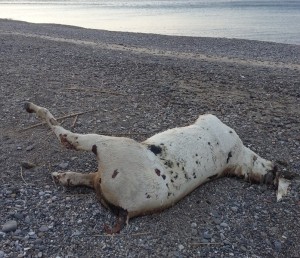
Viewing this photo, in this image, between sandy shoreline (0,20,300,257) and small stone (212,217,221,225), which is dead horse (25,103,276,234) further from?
small stone (212,217,221,225)

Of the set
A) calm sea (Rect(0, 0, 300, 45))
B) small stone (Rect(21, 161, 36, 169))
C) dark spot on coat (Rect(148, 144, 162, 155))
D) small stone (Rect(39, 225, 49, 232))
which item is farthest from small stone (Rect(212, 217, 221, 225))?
calm sea (Rect(0, 0, 300, 45))

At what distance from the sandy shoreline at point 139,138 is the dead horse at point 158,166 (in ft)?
0.53

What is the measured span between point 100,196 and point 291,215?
2.10 meters

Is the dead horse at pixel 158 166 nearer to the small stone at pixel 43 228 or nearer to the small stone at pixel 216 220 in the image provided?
the small stone at pixel 216 220

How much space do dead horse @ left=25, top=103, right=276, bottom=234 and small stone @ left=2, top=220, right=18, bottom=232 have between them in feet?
2.54

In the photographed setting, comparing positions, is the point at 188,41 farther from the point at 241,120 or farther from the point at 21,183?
the point at 21,183

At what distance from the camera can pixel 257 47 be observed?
58.3 feet

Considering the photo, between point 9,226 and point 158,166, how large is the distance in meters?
1.54

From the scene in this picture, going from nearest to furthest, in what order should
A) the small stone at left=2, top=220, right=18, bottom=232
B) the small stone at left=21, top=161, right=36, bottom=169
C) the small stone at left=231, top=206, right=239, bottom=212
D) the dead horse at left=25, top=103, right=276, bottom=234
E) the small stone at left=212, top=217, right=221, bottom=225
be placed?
the small stone at left=2, top=220, right=18, bottom=232, the dead horse at left=25, top=103, right=276, bottom=234, the small stone at left=212, top=217, right=221, bottom=225, the small stone at left=231, top=206, right=239, bottom=212, the small stone at left=21, top=161, right=36, bottom=169

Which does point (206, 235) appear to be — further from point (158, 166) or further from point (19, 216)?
point (19, 216)

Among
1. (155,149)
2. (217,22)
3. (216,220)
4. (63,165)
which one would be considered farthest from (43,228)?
(217,22)

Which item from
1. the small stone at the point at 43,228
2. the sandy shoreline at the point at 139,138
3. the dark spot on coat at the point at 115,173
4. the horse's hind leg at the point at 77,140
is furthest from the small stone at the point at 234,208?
the small stone at the point at 43,228

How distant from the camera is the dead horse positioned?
405 centimetres

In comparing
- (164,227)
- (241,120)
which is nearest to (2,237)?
(164,227)
